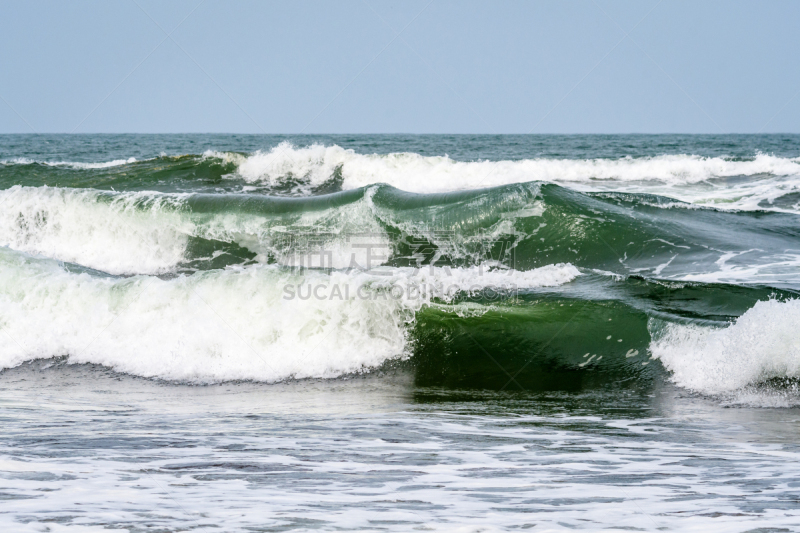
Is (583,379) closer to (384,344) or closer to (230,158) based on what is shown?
(384,344)

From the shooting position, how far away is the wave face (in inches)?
211

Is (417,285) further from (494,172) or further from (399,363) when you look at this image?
(494,172)

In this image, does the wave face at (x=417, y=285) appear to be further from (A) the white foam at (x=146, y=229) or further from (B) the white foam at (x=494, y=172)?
(B) the white foam at (x=494, y=172)

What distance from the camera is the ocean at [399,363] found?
107 inches

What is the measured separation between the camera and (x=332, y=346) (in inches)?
220

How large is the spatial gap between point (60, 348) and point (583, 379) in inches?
177

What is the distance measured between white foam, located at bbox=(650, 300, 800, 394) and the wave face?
0.04 ft

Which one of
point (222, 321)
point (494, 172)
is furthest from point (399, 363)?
point (494, 172)

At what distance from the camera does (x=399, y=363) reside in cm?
552

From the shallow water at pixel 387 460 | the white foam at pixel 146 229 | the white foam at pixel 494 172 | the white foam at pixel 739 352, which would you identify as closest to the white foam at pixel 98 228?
the white foam at pixel 146 229

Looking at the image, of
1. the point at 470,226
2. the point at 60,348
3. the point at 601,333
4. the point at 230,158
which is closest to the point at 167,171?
the point at 230,158

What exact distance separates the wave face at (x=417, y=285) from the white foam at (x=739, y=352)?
0.01 metres

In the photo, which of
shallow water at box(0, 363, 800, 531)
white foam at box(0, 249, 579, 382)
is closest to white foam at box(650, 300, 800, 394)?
shallow water at box(0, 363, 800, 531)

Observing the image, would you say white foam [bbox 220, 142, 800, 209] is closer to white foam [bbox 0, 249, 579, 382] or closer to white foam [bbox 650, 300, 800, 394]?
white foam [bbox 0, 249, 579, 382]
